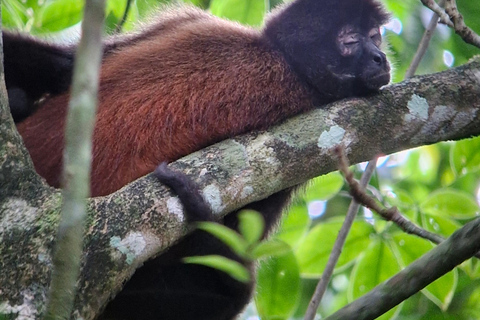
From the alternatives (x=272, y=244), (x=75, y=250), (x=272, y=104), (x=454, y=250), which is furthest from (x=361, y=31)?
(x=75, y=250)

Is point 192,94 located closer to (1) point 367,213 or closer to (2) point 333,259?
(2) point 333,259

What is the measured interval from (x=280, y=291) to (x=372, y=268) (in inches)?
19.1

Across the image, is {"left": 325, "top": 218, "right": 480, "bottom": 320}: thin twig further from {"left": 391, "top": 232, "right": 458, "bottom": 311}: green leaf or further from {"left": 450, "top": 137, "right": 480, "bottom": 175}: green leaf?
{"left": 450, "top": 137, "right": 480, "bottom": 175}: green leaf

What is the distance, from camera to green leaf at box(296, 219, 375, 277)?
3.61 meters

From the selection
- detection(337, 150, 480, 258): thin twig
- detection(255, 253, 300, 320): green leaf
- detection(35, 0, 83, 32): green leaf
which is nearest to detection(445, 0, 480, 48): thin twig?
detection(337, 150, 480, 258): thin twig

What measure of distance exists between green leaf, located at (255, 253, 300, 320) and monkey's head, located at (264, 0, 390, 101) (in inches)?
37.2

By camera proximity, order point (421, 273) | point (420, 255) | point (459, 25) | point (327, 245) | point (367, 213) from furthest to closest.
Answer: point (367, 213), point (327, 245), point (420, 255), point (459, 25), point (421, 273)

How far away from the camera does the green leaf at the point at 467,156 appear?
3.76m

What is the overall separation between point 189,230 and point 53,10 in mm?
2075

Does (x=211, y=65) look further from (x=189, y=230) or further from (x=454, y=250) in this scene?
(x=454, y=250)

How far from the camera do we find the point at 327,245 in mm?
3654

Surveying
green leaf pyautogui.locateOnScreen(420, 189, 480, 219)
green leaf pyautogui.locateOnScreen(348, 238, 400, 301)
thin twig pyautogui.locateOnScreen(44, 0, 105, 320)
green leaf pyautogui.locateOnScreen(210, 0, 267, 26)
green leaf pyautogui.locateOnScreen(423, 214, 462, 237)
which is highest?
thin twig pyautogui.locateOnScreen(44, 0, 105, 320)

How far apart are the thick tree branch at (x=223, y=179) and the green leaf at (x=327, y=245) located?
1088 millimetres

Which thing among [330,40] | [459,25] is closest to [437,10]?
[459,25]
